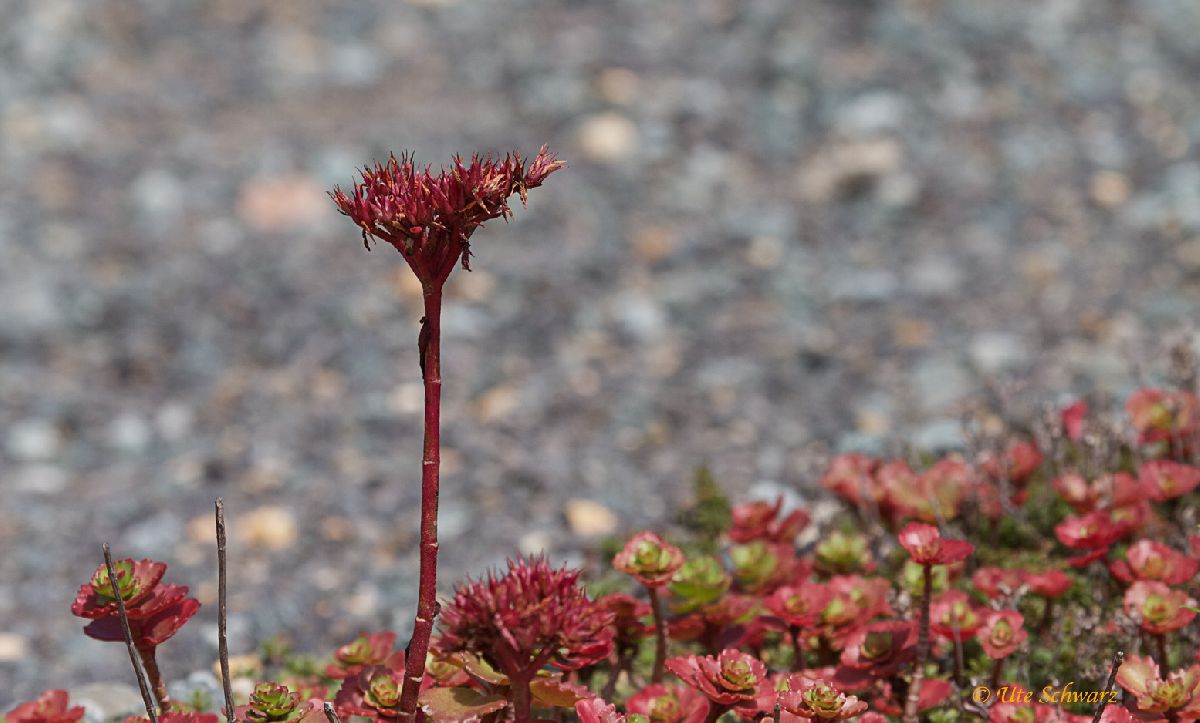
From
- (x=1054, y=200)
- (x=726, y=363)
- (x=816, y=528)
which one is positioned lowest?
(x=816, y=528)

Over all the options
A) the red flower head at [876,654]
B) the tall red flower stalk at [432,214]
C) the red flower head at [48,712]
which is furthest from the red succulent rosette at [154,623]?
the red flower head at [876,654]

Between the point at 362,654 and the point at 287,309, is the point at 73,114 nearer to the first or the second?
the point at 287,309

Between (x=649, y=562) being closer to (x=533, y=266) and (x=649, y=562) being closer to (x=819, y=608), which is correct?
(x=819, y=608)

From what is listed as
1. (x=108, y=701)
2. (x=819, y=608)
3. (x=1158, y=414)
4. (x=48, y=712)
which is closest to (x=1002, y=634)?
(x=819, y=608)

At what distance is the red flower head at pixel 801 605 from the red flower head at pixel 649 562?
14.1 inches

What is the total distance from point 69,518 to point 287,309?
64.2 inches

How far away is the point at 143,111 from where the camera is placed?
722cm

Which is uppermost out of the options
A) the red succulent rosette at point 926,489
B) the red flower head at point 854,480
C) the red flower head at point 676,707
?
the red flower head at point 854,480

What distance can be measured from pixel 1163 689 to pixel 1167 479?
1.01 meters

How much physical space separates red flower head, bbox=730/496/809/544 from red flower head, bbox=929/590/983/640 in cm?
50

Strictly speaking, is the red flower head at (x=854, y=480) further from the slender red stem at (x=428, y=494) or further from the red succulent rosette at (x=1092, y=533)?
the slender red stem at (x=428, y=494)

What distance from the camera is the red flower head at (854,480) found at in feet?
11.8

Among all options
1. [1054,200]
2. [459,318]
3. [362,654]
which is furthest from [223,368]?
[1054,200]

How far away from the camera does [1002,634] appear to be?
99.0 inches
